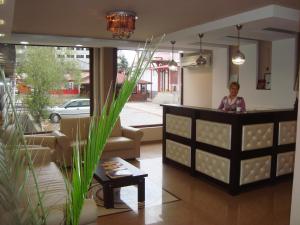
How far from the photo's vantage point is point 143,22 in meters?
4.54

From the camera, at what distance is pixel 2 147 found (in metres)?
1.15

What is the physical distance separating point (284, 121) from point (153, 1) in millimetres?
2468

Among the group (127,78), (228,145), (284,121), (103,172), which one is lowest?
(103,172)

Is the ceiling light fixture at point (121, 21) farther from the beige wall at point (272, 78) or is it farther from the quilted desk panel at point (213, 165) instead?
the beige wall at point (272, 78)

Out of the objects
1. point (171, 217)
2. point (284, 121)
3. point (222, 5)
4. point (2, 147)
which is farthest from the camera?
point (284, 121)

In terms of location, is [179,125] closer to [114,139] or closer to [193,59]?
[114,139]

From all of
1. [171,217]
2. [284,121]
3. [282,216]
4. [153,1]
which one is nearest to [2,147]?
Result: [171,217]

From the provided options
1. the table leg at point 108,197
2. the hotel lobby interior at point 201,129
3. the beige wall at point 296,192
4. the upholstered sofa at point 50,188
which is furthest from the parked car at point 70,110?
the beige wall at point 296,192

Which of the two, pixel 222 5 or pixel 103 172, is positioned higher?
pixel 222 5

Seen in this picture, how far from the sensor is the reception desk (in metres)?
3.83

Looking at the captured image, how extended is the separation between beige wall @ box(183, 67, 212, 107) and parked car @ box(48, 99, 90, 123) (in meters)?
2.67

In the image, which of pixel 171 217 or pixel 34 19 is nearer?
pixel 171 217

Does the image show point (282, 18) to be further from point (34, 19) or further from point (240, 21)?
point (34, 19)

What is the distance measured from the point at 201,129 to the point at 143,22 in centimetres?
187
